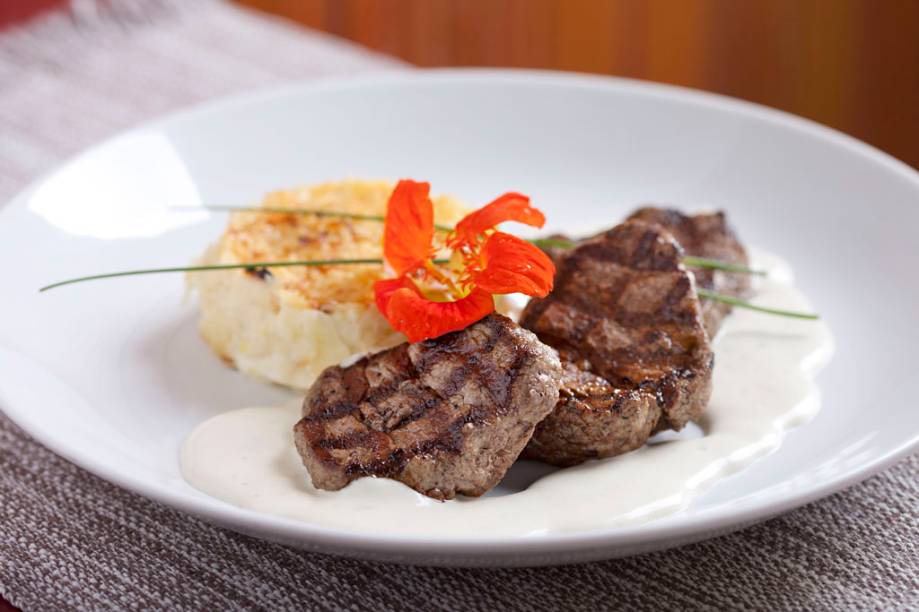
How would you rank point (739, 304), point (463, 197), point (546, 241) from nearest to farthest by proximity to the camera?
point (739, 304) < point (546, 241) < point (463, 197)

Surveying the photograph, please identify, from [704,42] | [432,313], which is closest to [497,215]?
[432,313]

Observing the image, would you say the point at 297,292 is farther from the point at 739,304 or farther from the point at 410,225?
the point at 739,304

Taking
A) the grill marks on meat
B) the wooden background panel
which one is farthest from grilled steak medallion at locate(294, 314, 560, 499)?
the wooden background panel

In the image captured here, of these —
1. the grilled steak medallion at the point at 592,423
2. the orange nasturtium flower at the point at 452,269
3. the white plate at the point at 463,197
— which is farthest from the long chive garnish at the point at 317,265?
the grilled steak medallion at the point at 592,423

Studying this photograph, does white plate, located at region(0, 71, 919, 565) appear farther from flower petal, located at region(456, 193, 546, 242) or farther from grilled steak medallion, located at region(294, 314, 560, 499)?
flower petal, located at region(456, 193, 546, 242)

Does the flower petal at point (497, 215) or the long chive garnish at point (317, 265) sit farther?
the long chive garnish at point (317, 265)

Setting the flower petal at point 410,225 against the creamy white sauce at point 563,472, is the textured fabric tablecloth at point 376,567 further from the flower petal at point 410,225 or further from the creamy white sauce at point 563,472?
the flower petal at point 410,225

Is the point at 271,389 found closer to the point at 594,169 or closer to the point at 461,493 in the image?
the point at 461,493

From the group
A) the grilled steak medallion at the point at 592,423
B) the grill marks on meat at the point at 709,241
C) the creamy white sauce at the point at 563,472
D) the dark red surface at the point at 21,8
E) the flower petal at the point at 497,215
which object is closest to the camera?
the creamy white sauce at the point at 563,472
